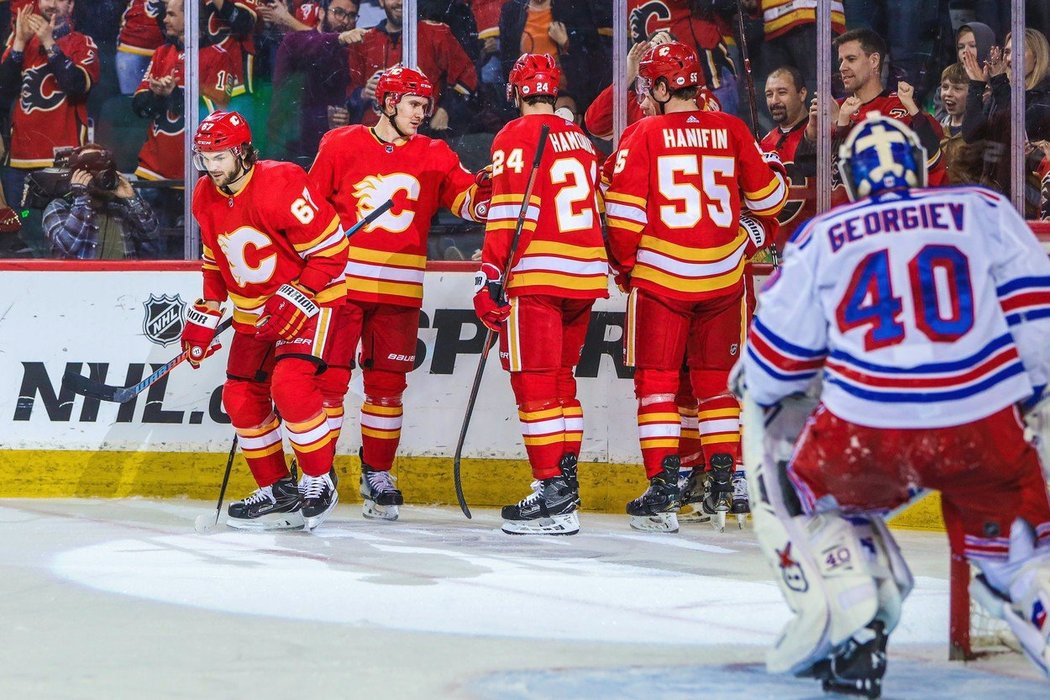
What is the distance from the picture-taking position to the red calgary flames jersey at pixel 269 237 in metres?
4.47

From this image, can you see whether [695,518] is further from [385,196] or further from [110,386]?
[110,386]

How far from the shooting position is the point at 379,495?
4.87 meters

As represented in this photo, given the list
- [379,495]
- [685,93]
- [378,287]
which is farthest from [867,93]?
[379,495]

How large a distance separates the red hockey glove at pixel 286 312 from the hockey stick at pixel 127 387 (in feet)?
1.10

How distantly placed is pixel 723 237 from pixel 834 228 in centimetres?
229

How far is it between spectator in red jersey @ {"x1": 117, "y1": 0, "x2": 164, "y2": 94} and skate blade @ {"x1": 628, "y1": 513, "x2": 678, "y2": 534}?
2.96 m

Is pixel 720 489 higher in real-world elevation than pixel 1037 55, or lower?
lower

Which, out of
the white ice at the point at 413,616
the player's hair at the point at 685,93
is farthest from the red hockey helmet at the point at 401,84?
the white ice at the point at 413,616

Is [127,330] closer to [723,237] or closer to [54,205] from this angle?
[54,205]

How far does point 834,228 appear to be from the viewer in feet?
7.76

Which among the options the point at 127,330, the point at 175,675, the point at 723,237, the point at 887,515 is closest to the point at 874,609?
the point at 887,515

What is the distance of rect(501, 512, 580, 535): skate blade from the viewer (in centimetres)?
449

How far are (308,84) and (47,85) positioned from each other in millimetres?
1125

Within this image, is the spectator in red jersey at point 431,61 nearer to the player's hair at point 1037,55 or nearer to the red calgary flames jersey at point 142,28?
the red calgary flames jersey at point 142,28
